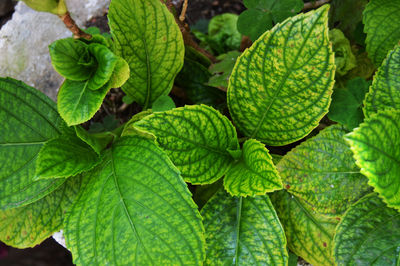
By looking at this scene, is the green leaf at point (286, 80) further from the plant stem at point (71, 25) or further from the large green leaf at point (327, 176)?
the plant stem at point (71, 25)

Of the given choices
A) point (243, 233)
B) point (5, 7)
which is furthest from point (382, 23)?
point (5, 7)

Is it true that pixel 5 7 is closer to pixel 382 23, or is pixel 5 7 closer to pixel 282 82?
pixel 282 82

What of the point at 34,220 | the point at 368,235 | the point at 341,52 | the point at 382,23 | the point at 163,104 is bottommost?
the point at 34,220

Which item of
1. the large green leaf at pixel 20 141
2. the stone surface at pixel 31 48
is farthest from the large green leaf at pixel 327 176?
the stone surface at pixel 31 48

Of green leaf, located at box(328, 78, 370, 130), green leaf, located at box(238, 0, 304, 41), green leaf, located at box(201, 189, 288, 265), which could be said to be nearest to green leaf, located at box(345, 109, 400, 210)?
green leaf, located at box(328, 78, 370, 130)

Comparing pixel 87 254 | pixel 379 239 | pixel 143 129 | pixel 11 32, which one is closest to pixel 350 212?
pixel 379 239

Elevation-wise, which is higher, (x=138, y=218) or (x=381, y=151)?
(x=381, y=151)

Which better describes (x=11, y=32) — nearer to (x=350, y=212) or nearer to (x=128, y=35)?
(x=128, y=35)
